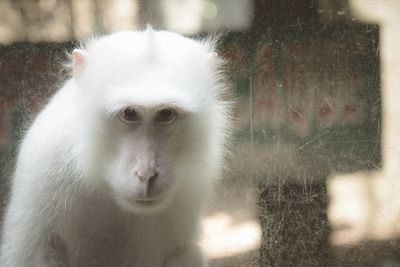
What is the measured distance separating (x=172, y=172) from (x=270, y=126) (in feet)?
1.75

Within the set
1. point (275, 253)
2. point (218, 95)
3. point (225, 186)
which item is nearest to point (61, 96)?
point (218, 95)

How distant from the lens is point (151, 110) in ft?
4.58

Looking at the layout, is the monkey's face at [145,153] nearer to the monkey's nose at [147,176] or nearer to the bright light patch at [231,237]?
the monkey's nose at [147,176]

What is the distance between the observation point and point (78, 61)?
1.57 meters

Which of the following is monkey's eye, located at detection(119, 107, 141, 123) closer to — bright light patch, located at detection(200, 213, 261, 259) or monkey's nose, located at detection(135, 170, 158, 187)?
monkey's nose, located at detection(135, 170, 158, 187)

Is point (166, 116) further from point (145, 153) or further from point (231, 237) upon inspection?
point (231, 237)

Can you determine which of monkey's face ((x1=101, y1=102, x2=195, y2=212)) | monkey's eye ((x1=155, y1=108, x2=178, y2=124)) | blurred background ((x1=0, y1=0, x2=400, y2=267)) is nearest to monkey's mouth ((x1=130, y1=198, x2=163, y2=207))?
monkey's face ((x1=101, y1=102, x2=195, y2=212))

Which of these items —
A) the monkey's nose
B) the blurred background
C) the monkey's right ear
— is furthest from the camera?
the blurred background

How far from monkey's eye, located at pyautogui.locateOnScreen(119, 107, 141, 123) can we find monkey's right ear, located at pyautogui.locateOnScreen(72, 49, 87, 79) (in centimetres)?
22

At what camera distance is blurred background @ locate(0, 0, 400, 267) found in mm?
1781

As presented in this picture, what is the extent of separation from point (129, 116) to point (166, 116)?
9 centimetres

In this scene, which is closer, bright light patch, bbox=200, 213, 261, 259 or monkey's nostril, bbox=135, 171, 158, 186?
monkey's nostril, bbox=135, 171, 158, 186

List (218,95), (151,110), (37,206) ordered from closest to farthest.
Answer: (151,110) < (37,206) < (218,95)

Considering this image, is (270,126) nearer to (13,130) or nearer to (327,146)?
(327,146)
